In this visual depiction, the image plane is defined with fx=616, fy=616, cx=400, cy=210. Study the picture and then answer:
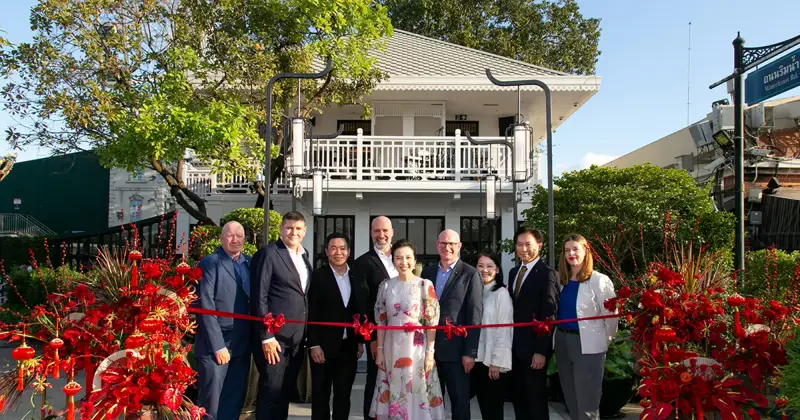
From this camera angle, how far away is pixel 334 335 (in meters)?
5.14

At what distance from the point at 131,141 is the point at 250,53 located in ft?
8.42

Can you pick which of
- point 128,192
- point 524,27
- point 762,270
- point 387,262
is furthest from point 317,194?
point 128,192

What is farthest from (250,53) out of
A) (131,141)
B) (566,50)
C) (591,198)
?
(566,50)

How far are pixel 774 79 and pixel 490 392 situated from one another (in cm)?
533

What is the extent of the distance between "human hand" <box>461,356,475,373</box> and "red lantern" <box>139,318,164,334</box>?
2.33 m

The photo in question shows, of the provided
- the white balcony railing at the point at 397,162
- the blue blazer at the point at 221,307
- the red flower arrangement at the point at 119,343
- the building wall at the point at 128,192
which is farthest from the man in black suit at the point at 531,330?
the building wall at the point at 128,192

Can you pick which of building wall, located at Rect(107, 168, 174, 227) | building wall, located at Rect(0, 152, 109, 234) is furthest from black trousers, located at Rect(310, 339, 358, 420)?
building wall, located at Rect(0, 152, 109, 234)

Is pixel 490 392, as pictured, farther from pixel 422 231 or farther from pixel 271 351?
pixel 422 231

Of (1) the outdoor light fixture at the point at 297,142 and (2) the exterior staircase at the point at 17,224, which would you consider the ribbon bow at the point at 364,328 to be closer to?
(1) the outdoor light fixture at the point at 297,142

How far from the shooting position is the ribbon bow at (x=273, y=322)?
4801mm

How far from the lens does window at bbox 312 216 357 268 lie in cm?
1403

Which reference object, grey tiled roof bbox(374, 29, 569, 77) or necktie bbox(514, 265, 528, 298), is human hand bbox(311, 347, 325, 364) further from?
grey tiled roof bbox(374, 29, 569, 77)

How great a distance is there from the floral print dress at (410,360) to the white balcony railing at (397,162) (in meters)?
Answer: 7.30

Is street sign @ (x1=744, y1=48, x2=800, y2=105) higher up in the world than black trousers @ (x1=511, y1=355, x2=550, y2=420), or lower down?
higher up
